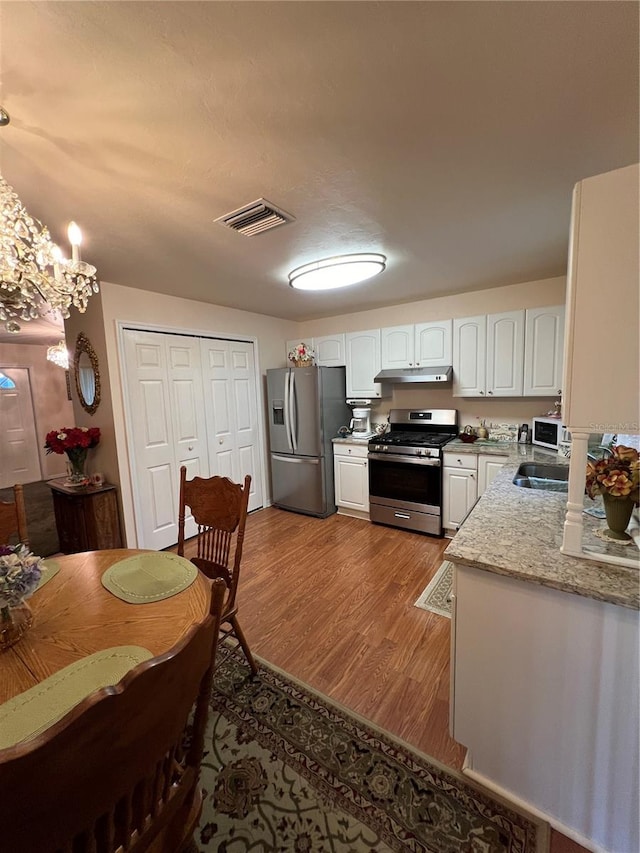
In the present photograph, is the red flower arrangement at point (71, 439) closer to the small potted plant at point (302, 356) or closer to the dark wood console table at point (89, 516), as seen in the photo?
the dark wood console table at point (89, 516)

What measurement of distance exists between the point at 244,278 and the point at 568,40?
2309 mm

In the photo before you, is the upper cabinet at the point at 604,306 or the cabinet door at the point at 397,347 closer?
the upper cabinet at the point at 604,306

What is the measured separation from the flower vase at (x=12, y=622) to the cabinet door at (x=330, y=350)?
355 cm

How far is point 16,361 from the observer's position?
19.3 feet

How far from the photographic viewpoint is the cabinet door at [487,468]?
304 centimetres

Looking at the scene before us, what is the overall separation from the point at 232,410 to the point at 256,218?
2417mm

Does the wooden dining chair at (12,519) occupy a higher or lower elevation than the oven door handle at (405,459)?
higher

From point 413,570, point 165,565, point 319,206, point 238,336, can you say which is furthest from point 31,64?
point 413,570

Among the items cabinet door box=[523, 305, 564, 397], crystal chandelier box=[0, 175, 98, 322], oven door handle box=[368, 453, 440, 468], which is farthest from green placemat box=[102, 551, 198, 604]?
cabinet door box=[523, 305, 564, 397]

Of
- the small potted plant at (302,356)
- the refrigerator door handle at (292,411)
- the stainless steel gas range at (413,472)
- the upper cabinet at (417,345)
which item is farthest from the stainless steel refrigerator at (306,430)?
the upper cabinet at (417,345)

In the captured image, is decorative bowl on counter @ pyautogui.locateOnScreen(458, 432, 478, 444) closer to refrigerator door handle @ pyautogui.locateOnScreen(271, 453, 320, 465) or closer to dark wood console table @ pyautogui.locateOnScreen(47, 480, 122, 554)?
refrigerator door handle @ pyautogui.locateOnScreen(271, 453, 320, 465)

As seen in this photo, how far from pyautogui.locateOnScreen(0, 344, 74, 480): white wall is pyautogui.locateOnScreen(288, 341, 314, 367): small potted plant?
494 centimetres

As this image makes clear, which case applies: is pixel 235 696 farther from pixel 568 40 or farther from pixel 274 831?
pixel 568 40

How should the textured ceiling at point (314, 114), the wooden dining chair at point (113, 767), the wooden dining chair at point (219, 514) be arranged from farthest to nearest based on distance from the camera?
1. the wooden dining chair at point (219, 514)
2. the textured ceiling at point (314, 114)
3. the wooden dining chair at point (113, 767)
